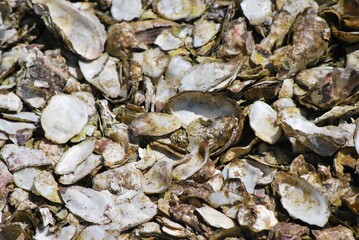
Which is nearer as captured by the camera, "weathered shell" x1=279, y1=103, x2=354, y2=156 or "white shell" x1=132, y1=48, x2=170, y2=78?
"weathered shell" x1=279, y1=103, x2=354, y2=156

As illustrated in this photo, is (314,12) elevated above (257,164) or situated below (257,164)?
above

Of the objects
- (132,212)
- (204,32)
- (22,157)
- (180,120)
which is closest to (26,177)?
(22,157)

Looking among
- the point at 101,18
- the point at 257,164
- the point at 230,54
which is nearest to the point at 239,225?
the point at 257,164

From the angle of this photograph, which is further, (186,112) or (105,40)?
(105,40)

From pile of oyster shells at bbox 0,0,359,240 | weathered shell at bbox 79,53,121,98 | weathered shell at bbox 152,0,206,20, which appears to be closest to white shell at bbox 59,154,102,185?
pile of oyster shells at bbox 0,0,359,240

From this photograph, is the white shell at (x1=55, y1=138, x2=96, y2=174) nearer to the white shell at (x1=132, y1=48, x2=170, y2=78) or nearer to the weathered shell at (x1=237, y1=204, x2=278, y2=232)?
the white shell at (x1=132, y1=48, x2=170, y2=78)

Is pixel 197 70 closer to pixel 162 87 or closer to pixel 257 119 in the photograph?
pixel 162 87
